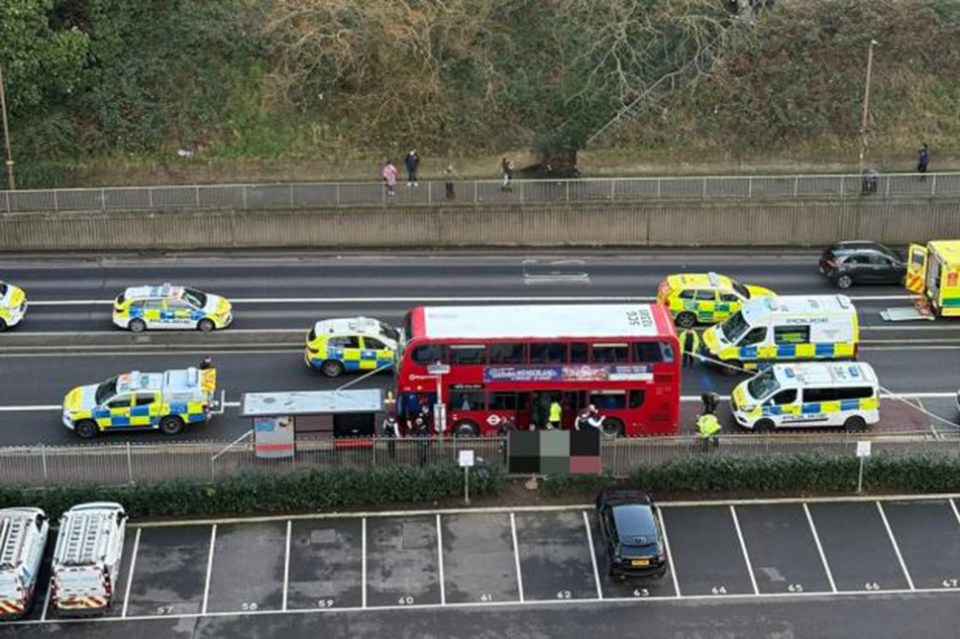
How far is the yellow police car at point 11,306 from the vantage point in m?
46.3

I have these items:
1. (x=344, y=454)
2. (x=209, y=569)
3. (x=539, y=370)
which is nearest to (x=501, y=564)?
(x=344, y=454)

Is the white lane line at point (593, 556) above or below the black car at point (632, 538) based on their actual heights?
below

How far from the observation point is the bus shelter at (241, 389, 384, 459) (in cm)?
3669

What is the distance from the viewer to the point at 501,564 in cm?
3469

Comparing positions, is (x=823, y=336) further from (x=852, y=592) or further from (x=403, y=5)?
(x=403, y=5)

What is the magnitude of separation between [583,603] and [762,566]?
4.74 m

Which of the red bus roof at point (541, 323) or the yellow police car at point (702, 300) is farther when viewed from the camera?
the yellow police car at point (702, 300)

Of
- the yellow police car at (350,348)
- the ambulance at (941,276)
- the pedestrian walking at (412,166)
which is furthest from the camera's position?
the pedestrian walking at (412,166)

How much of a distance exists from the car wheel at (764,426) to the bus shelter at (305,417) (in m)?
10.7

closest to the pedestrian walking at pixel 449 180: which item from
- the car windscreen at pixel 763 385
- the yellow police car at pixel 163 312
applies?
the yellow police car at pixel 163 312

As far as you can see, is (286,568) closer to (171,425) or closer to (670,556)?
(171,425)

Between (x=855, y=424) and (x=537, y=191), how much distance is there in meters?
19.2

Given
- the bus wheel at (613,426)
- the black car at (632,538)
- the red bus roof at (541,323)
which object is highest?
the red bus roof at (541,323)

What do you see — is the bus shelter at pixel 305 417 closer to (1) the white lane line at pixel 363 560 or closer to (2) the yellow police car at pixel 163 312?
(1) the white lane line at pixel 363 560
